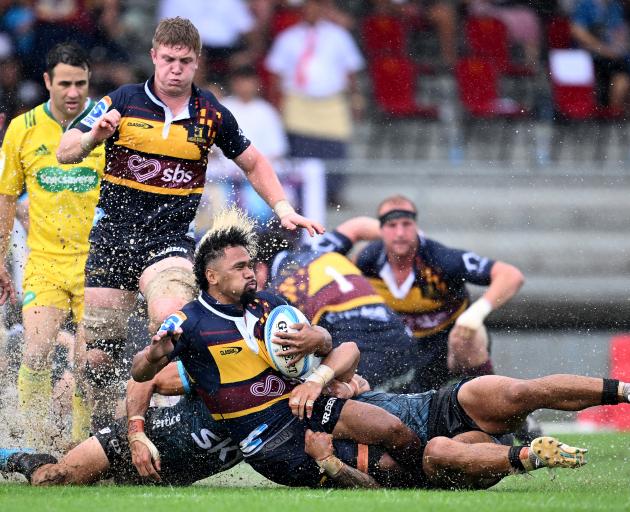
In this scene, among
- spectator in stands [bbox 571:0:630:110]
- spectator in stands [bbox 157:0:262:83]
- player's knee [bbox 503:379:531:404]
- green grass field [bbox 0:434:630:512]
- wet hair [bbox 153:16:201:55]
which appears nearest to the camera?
green grass field [bbox 0:434:630:512]

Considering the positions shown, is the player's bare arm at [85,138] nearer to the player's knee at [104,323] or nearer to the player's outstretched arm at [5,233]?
the player's knee at [104,323]

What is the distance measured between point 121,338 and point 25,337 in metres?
0.71

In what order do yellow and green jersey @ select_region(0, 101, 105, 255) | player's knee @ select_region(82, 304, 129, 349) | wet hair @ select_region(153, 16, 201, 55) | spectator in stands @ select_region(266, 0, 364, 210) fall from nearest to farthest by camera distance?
wet hair @ select_region(153, 16, 201, 55)
player's knee @ select_region(82, 304, 129, 349)
yellow and green jersey @ select_region(0, 101, 105, 255)
spectator in stands @ select_region(266, 0, 364, 210)

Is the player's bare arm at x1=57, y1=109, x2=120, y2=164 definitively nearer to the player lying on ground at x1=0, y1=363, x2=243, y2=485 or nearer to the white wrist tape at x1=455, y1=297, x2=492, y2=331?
the player lying on ground at x1=0, y1=363, x2=243, y2=485

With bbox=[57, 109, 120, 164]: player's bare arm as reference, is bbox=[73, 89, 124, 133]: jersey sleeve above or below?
above

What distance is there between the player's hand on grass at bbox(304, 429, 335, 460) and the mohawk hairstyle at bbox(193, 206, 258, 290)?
3.33ft

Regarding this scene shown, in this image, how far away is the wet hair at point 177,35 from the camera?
26.0 feet

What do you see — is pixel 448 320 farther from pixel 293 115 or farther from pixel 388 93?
pixel 388 93

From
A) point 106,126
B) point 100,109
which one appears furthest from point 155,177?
point 106,126

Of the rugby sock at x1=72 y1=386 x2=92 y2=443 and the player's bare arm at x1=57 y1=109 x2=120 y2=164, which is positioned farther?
the rugby sock at x1=72 y1=386 x2=92 y2=443

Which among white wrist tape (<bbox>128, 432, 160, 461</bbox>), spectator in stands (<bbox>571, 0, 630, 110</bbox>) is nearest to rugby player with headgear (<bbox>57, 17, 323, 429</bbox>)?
white wrist tape (<bbox>128, 432, 160, 461</bbox>)

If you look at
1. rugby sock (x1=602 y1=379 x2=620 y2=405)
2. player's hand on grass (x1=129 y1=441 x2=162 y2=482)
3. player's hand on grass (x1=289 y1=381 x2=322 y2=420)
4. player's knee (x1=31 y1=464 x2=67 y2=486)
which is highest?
rugby sock (x1=602 y1=379 x2=620 y2=405)

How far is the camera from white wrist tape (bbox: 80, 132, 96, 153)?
25.1ft

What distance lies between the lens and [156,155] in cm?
805
